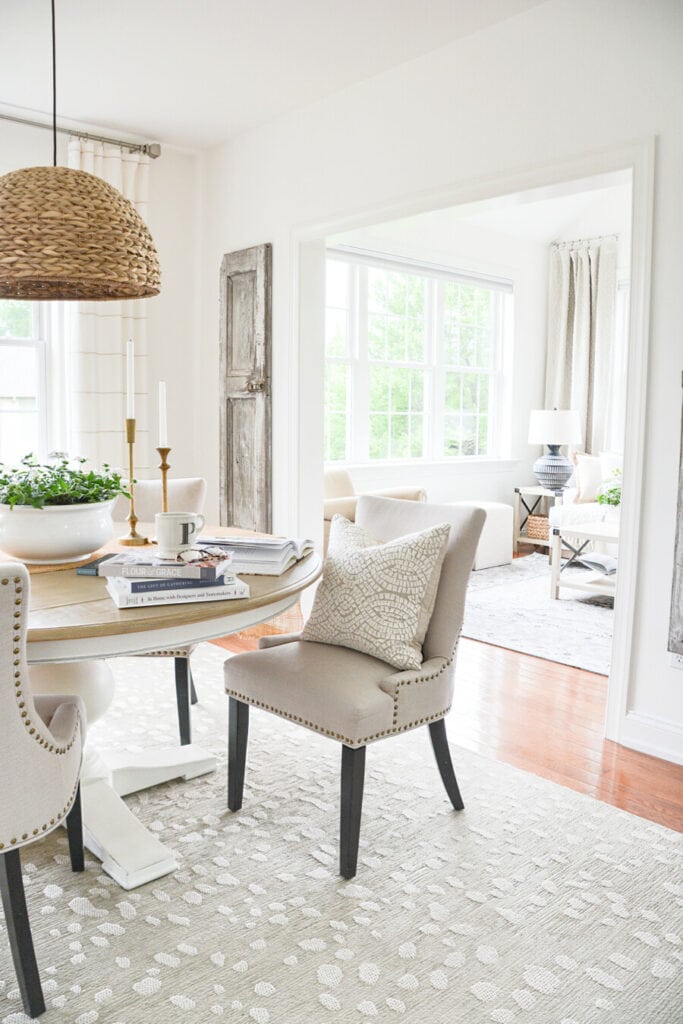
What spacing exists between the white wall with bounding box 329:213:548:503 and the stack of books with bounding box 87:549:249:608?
168 inches

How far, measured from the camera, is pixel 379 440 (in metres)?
6.54

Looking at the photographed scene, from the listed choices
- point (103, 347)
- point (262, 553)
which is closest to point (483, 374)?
point (103, 347)

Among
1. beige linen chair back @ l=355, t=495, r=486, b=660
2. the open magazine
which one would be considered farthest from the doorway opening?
beige linen chair back @ l=355, t=495, r=486, b=660

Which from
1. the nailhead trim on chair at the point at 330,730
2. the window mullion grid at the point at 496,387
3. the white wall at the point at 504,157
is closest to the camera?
the nailhead trim on chair at the point at 330,730

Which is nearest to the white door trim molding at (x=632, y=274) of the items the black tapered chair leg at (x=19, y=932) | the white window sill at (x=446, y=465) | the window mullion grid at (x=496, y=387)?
the black tapered chair leg at (x=19, y=932)

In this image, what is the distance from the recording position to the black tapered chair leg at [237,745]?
2.39 m

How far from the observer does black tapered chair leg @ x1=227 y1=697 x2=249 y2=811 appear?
239cm

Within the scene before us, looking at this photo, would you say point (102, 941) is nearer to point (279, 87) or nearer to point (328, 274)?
point (279, 87)

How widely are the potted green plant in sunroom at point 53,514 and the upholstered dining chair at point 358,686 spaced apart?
56 centimetres

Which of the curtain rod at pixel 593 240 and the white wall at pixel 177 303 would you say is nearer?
the white wall at pixel 177 303

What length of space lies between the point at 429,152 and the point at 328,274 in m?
2.54

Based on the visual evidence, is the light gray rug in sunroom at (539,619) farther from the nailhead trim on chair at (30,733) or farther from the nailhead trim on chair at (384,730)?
the nailhead trim on chair at (30,733)

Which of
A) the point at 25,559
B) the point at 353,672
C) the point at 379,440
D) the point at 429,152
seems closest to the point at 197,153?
the point at 429,152

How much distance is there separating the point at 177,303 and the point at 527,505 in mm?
3822
